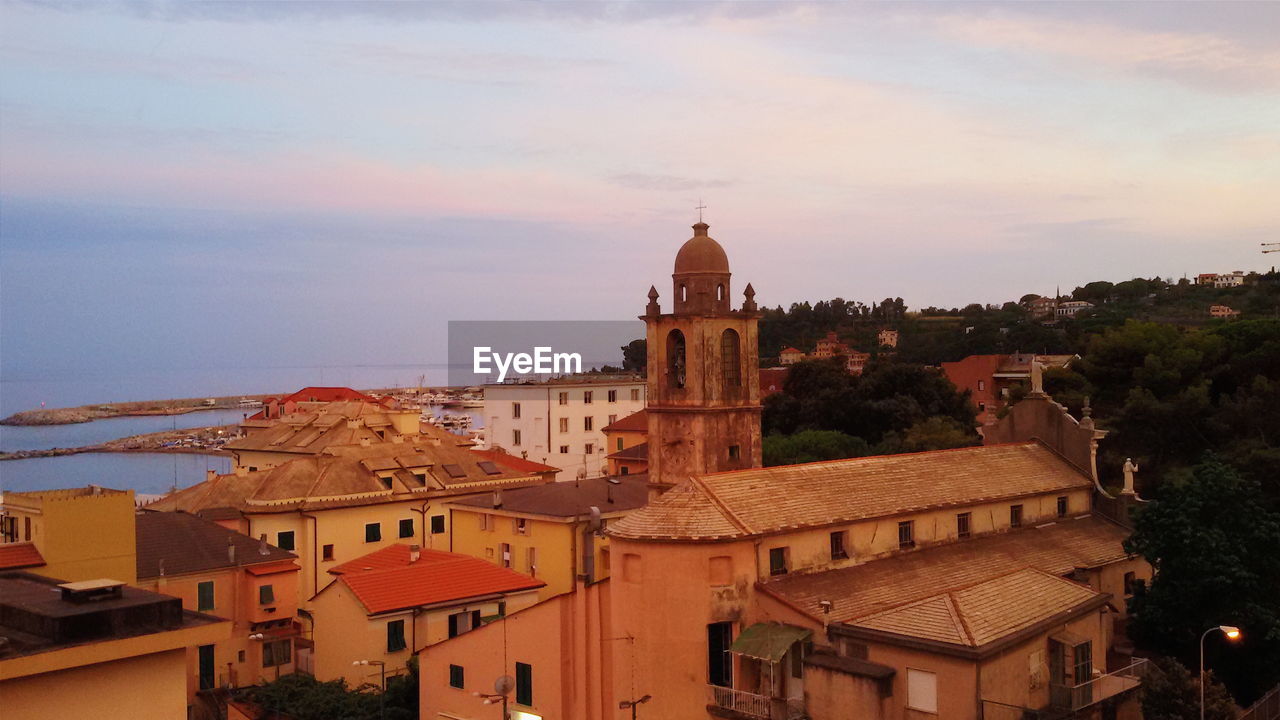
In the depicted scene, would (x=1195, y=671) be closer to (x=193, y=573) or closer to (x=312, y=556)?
(x=193, y=573)

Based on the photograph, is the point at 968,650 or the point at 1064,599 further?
the point at 1064,599

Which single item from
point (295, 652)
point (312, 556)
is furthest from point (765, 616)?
point (312, 556)

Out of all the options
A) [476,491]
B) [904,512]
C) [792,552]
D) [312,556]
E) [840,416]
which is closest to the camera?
[792,552]

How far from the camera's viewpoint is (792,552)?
986 inches

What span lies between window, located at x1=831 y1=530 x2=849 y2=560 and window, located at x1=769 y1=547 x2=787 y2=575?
167cm

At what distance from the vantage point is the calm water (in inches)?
5272

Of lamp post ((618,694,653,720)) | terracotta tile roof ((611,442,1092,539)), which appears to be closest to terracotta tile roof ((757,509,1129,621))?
terracotta tile roof ((611,442,1092,539))

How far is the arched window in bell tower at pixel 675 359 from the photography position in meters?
34.0

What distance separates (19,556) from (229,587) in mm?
12991

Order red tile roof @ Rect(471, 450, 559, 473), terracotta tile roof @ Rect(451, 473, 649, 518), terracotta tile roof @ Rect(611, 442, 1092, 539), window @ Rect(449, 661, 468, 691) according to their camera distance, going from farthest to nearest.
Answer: red tile roof @ Rect(471, 450, 559, 473) < terracotta tile roof @ Rect(451, 473, 649, 518) < window @ Rect(449, 661, 468, 691) < terracotta tile roof @ Rect(611, 442, 1092, 539)

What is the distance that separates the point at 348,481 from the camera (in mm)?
46969

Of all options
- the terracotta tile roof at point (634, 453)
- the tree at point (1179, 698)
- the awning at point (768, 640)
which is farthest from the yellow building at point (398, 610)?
the terracotta tile roof at point (634, 453)

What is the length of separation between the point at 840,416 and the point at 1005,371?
35296mm

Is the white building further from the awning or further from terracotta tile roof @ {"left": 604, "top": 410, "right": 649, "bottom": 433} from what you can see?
the awning
